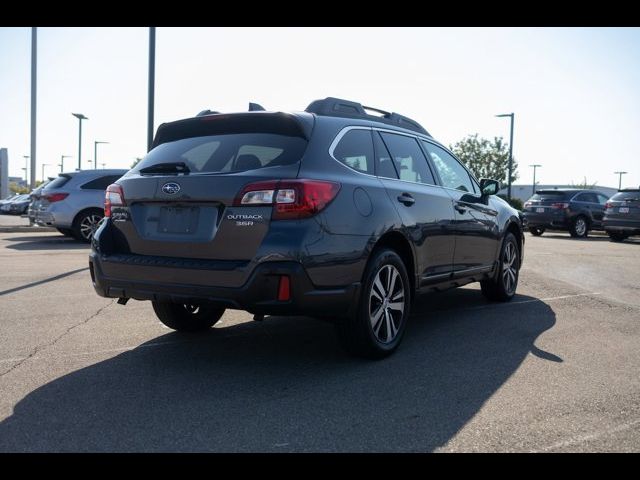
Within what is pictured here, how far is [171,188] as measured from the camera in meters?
4.10

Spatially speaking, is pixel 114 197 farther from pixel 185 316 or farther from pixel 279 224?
pixel 279 224

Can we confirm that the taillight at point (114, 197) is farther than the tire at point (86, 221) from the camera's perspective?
No

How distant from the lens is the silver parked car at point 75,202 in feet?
45.9

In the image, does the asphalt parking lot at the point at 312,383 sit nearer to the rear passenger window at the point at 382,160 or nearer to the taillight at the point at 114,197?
the taillight at the point at 114,197

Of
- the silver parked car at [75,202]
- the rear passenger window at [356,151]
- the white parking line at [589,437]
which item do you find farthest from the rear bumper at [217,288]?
the silver parked car at [75,202]

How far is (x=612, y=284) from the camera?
8.59m

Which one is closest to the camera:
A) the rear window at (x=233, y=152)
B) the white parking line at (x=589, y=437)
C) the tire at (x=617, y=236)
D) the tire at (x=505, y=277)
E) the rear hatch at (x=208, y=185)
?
the white parking line at (x=589, y=437)

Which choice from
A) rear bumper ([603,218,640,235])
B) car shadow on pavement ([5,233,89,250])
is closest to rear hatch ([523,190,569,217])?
rear bumper ([603,218,640,235])

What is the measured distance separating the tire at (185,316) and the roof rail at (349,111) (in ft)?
5.97

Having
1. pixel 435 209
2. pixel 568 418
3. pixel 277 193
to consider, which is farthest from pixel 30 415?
pixel 435 209

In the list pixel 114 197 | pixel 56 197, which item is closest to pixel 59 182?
pixel 56 197

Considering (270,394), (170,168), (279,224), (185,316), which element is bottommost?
(270,394)

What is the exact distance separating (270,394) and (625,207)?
55.1 ft
